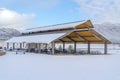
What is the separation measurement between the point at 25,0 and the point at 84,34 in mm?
8010

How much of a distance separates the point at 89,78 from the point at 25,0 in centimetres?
1129

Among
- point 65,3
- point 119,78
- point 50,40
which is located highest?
point 65,3

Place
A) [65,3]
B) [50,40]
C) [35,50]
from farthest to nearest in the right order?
[35,50]
[50,40]
[65,3]

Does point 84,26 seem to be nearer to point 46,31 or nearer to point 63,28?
point 63,28

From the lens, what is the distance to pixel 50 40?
21375mm

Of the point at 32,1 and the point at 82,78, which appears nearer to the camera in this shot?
the point at 82,78

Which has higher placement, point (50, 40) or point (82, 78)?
point (50, 40)

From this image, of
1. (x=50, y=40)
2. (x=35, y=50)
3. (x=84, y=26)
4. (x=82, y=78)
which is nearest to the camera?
(x=82, y=78)

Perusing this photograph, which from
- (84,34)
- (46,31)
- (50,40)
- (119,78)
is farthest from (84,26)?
(119,78)

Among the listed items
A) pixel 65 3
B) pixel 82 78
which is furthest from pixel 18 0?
pixel 82 78

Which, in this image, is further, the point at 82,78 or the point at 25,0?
the point at 25,0

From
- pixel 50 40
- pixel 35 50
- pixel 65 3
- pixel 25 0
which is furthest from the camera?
pixel 35 50

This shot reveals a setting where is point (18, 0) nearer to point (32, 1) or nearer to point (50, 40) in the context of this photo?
point (32, 1)

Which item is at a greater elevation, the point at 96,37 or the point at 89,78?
the point at 96,37
